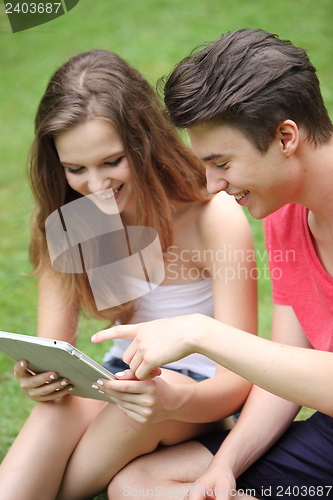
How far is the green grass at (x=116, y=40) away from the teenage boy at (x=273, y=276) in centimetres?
286

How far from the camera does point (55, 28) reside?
737 cm

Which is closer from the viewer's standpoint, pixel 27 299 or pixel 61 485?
pixel 61 485

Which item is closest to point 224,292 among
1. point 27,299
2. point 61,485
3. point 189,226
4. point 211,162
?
point 189,226

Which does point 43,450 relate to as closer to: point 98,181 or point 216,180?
point 98,181

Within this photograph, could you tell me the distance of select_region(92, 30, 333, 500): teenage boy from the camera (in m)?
1.48

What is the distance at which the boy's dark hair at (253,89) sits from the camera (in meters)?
1.54

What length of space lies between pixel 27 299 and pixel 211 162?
2455mm

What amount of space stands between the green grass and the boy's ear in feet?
10.3

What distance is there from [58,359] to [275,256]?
0.80 meters

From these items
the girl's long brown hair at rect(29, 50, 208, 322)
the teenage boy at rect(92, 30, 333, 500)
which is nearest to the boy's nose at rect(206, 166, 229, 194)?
the teenage boy at rect(92, 30, 333, 500)

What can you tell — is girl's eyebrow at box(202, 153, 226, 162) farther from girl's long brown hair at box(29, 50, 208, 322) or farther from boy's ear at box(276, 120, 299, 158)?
girl's long brown hair at box(29, 50, 208, 322)

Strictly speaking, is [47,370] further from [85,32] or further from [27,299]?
[85,32]

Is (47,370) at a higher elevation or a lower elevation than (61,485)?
higher

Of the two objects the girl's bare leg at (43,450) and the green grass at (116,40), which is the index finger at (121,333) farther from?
the green grass at (116,40)
